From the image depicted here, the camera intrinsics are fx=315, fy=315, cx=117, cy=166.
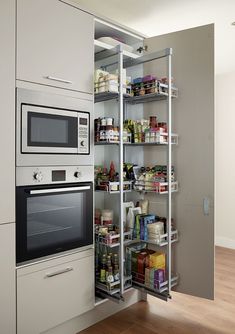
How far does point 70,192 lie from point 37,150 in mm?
357

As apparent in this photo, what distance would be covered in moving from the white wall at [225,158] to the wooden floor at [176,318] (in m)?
1.55

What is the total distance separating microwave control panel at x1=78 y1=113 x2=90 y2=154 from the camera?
6.73 feet

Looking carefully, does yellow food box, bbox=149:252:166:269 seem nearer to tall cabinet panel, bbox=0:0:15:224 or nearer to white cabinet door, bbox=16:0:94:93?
tall cabinet panel, bbox=0:0:15:224

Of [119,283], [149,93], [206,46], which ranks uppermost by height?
[206,46]

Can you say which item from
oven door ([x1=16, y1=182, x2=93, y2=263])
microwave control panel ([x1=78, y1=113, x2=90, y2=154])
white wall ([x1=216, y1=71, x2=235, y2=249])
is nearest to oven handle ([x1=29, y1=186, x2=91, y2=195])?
oven door ([x1=16, y1=182, x2=93, y2=263])

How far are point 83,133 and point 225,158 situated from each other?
2.87 metres

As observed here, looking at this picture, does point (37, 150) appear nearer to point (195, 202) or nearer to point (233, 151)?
point (195, 202)

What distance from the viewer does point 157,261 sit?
233cm

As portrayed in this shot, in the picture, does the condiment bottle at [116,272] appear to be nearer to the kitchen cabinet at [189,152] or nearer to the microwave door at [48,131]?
the kitchen cabinet at [189,152]

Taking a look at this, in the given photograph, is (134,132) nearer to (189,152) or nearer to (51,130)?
(189,152)

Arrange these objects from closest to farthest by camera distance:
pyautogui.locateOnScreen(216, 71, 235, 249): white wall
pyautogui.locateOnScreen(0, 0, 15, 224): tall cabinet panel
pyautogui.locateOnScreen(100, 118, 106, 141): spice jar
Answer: pyautogui.locateOnScreen(0, 0, 15, 224): tall cabinet panel
pyautogui.locateOnScreen(100, 118, 106, 141): spice jar
pyautogui.locateOnScreen(216, 71, 235, 249): white wall

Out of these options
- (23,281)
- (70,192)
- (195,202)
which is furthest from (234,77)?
(23,281)

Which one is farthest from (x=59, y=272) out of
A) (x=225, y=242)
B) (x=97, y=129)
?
(x=225, y=242)

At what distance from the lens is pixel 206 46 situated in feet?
7.16
